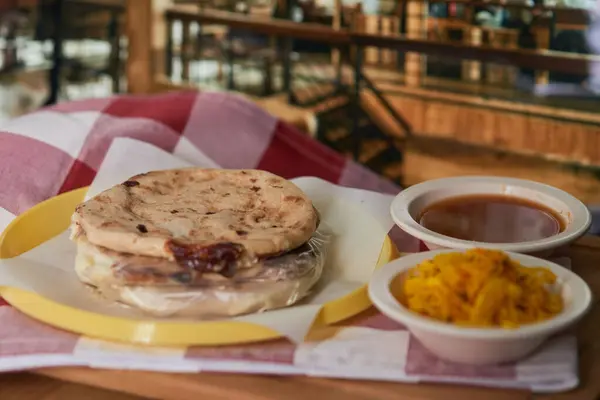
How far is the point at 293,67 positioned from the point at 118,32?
0.77m

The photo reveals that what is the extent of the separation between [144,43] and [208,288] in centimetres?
224

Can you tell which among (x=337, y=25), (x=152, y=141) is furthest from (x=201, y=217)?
(x=337, y=25)

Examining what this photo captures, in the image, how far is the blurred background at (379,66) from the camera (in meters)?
2.16

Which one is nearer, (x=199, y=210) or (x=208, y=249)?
(x=208, y=249)

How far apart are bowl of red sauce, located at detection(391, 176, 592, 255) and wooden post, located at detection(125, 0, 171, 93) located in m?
1.96

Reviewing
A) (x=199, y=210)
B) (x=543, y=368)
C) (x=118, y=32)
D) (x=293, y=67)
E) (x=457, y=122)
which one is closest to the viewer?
(x=543, y=368)

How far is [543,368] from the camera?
2.34ft

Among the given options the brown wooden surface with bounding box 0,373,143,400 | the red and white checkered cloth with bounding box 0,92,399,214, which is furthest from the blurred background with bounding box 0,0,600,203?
the brown wooden surface with bounding box 0,373,143,400

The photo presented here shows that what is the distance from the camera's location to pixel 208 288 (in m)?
0.77

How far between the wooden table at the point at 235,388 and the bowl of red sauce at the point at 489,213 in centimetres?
19

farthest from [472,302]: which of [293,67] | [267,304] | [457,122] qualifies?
[293,67]

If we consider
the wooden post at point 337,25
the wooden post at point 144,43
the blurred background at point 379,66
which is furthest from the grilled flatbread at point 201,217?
the wooden post at point 144,43

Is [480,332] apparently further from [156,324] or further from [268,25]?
[268,25]

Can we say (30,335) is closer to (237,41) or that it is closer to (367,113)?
(367,113)
